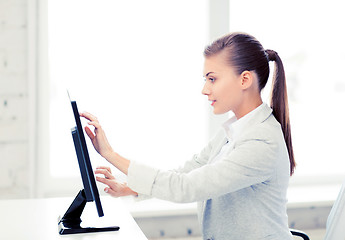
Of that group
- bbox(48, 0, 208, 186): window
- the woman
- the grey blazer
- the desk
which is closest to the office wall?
bbox(48, 0, 208, 186): window

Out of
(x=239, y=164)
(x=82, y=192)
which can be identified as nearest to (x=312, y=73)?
(x=239, y=164)

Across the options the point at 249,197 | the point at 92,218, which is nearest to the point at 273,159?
the point at 249,197

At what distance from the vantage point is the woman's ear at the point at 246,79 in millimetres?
1566

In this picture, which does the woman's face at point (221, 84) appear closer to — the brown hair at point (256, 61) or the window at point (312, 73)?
the brown hair at point (256, 61)

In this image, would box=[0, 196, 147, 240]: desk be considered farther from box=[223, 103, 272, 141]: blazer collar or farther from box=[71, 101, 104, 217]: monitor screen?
box=[223, 103, 272, 141]: blazer collar

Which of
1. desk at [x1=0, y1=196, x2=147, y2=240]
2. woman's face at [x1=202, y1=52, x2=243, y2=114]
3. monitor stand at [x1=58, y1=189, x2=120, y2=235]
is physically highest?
woman's face at [x1=202, y1=52, x2=243, y2=114]

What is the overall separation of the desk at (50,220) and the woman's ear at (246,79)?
548 mm

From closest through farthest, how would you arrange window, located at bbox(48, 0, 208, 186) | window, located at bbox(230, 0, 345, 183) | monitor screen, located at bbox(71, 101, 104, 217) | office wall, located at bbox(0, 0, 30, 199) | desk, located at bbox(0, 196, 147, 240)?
1. monitor screen, located at bbox(71, 101, 104, 217)
2. desk, located at bbox(0, 196, 147, 240)
3. office wall, located at bbox(0, 0, 30, 199)
4. window, located at bbox(48, 0, 208, 186)
5. window, located at bbox(230, 0, 345, 183)

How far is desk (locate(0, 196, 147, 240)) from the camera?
4.67ft

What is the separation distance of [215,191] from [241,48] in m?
0.46

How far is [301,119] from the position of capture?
2.93m

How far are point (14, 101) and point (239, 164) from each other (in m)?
1.29

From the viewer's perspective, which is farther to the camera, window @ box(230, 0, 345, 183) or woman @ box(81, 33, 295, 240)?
window @ box(230, 0, 345, 183)

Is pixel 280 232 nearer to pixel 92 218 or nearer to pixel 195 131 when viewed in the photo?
pixel 92 218
